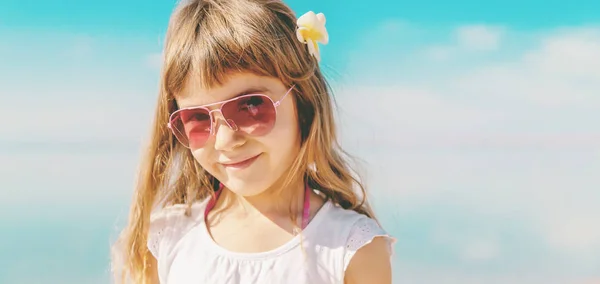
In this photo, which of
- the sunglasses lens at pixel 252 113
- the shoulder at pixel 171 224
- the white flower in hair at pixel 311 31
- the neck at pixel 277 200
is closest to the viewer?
the sunglasses lens at pixel 252 113

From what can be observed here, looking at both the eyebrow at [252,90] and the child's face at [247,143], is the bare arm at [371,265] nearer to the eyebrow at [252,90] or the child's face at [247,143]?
the child's face at [247,143]

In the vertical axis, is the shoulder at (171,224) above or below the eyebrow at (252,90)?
below

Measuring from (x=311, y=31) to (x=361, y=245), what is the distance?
26.9 inches

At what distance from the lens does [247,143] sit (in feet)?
7.79

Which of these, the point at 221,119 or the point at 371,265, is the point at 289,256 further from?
the point at 221,119

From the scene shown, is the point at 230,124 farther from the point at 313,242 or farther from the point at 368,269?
the point at 368,269

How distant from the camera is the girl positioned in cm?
234

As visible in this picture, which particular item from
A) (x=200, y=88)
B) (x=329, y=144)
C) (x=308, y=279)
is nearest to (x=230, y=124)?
(x=200, y=88)

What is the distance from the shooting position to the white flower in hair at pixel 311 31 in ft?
7.98

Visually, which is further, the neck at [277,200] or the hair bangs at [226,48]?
the neck at [277,200]

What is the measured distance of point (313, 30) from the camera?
96.3 inches

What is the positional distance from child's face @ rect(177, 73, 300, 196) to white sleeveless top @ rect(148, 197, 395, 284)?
204 mm

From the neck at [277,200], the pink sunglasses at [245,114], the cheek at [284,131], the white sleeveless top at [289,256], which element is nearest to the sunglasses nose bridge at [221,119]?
the pink sunglasses at [245,114]

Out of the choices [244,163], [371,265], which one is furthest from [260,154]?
[371,265]
